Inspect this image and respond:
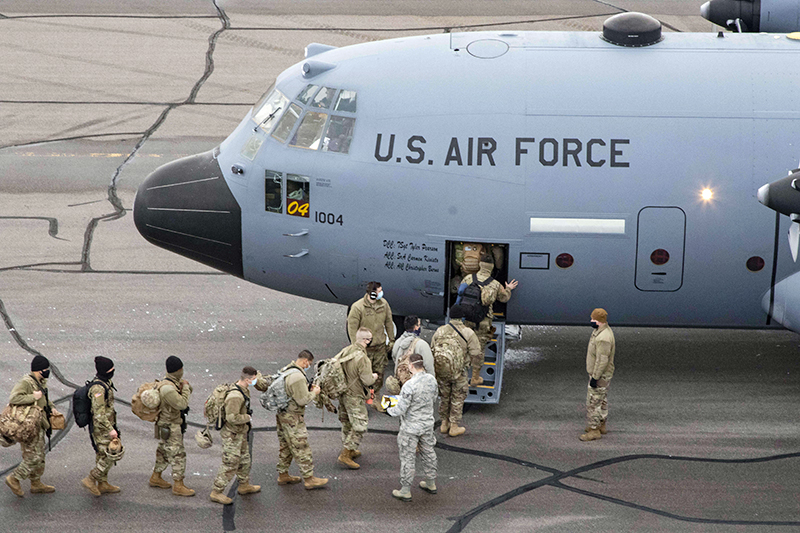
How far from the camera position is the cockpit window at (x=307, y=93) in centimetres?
1312

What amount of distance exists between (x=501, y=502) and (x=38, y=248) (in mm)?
11182

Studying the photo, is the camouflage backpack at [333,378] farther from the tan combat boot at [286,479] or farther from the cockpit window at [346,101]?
the cockpit window at [346,101]

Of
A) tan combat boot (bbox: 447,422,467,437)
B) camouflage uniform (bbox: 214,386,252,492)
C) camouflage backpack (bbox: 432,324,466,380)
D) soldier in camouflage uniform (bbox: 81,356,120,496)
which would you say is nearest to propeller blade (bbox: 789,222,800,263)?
A: camouflage backpack (bbox: 432,324,466,380)

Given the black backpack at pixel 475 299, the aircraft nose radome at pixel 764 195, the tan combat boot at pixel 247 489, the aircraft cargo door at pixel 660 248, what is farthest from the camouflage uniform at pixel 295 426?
the aircraft nose radome at pixel 764 195

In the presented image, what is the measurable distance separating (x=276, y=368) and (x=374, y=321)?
2.36m

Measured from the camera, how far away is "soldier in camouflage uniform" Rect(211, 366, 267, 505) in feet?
34.6

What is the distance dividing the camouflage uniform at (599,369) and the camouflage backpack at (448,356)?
5.22 feet

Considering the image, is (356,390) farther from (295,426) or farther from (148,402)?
(148,402)

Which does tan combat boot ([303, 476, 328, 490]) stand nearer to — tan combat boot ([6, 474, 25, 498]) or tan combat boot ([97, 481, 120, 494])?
tan combat boot ([97, 481, 120, 494])

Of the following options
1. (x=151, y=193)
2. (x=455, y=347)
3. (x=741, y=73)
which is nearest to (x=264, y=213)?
(x=151, y=193)

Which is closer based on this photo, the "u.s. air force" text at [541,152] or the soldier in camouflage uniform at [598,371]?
the soldier in camouflage uniform at [598,371]

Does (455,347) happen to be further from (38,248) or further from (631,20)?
(38,248)

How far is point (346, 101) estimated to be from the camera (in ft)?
42.5

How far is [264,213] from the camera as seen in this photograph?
13297 mm
